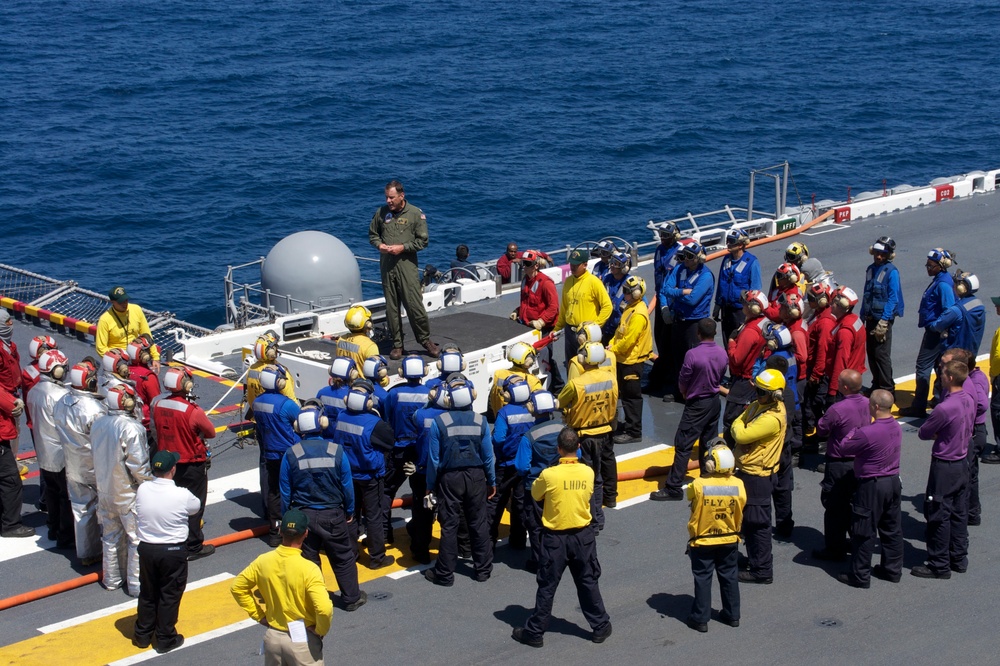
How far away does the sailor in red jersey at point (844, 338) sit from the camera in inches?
534

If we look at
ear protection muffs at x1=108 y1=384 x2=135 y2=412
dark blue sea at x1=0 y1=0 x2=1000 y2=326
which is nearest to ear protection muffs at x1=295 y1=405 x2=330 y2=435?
ear protection muffs at x1=108 y1=384 x2=135 y2=412

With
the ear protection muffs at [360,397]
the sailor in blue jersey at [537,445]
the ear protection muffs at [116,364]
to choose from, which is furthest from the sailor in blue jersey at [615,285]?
the ear protection muffs at [116,364]

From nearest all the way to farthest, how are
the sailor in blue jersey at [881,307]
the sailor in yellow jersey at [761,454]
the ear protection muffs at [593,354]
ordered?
the sailor in yellow jersey at [761,454] → the ear protection muffs at [593,354] → the sailor in blue jersey at [881,307]

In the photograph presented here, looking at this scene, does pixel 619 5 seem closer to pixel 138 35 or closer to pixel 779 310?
pixel 138 35

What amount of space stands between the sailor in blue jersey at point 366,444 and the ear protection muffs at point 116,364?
2.48 m

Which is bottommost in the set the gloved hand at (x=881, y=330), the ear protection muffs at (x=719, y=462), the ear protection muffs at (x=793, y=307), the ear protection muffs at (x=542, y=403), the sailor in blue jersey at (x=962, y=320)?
the gloved hand at (x=881, y=330)

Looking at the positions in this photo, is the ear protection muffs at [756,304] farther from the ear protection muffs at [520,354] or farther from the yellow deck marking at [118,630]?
the yellow deck marking at [118,630]

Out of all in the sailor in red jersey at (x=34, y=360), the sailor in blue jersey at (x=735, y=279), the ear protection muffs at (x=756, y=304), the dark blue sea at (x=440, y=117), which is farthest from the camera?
the dark blue sea at (x=440, y=117)

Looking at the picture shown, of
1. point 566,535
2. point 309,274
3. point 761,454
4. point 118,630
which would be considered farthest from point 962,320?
point 309,274

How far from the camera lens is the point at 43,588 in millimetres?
11281

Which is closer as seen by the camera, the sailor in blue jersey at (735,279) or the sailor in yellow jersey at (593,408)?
the sailor in yellow jersey at (593,408)

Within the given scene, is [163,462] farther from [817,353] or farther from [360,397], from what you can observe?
[817,353]

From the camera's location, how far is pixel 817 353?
13734 millimetres

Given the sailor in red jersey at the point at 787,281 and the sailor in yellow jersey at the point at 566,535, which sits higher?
the sailor in red jersey at the point at 787,281
